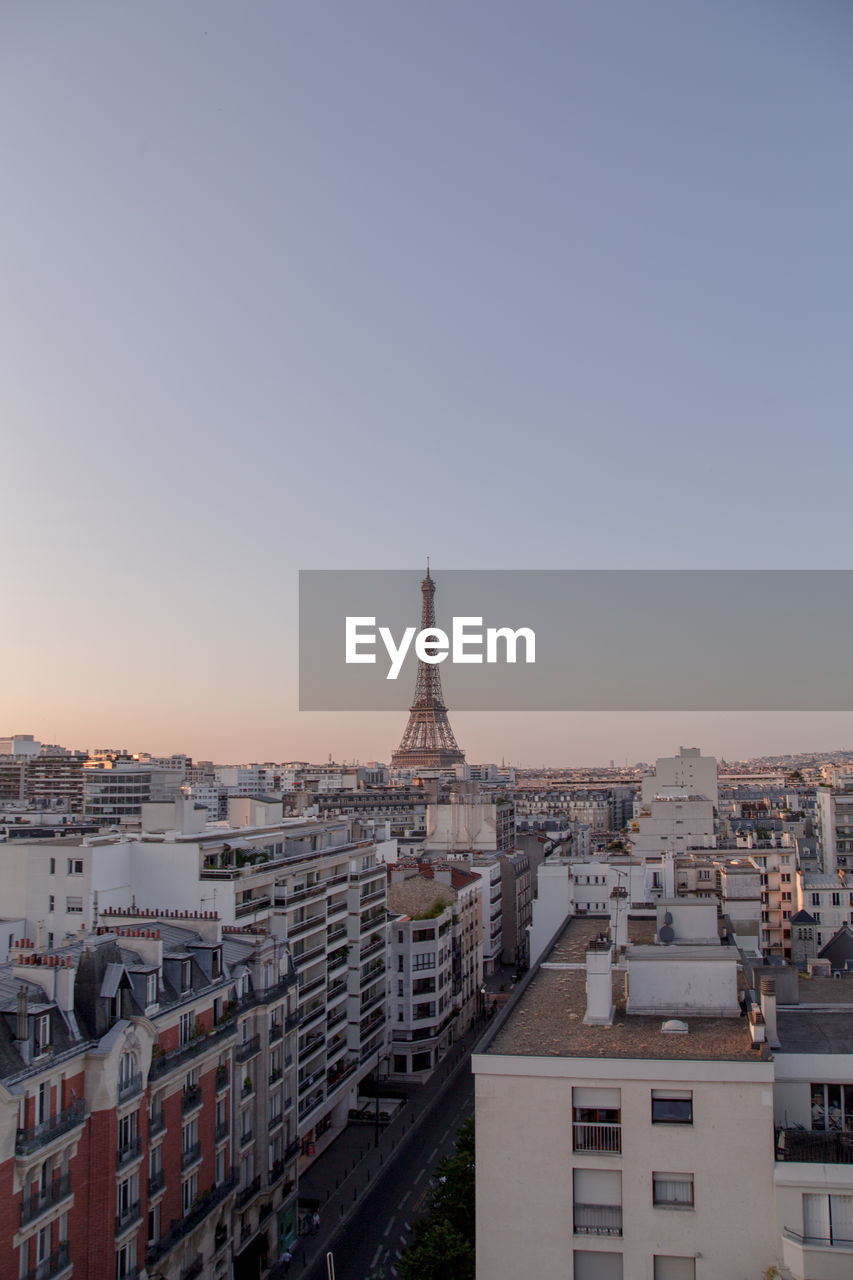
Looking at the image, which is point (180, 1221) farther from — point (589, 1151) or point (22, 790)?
point (22, 790)

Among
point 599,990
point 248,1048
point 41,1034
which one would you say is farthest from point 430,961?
point 599,990

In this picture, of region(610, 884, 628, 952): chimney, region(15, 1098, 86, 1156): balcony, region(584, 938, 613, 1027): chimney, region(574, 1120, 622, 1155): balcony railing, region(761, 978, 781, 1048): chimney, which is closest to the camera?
region(574, 1120, 622, 1155): balcony railing

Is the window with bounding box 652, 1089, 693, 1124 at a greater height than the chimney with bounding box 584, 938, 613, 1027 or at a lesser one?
lesser

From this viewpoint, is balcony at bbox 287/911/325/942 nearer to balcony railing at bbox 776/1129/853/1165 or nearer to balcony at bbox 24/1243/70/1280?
balcony at bbox 24/1243/70/1280

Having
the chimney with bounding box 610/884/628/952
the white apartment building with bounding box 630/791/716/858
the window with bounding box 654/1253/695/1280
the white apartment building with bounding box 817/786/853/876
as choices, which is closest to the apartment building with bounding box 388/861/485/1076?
the white apartment building with bounding box 630/791/716/858

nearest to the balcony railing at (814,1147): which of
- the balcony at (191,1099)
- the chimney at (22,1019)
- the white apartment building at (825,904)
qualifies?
the chimney at (22,1019)

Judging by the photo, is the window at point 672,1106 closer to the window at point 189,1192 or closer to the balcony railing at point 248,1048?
the window at point 189,1192

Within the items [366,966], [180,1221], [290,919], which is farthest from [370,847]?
[180,1221]
